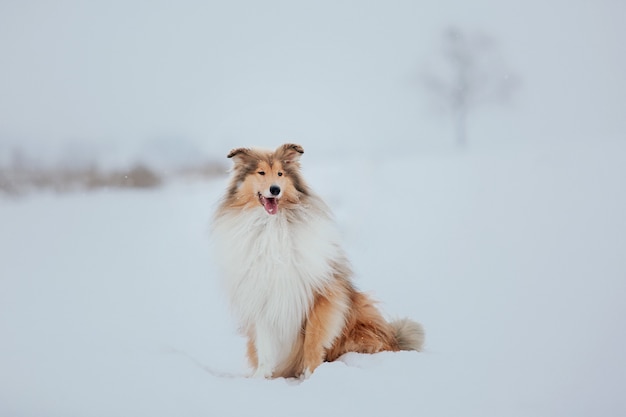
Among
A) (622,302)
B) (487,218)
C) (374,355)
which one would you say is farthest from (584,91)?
(374,355)

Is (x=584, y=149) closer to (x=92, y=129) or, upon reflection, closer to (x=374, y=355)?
(x=374, y=355)

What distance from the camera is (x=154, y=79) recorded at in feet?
9.32

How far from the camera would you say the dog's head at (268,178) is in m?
2.22

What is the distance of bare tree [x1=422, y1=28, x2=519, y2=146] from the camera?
271 centimetres

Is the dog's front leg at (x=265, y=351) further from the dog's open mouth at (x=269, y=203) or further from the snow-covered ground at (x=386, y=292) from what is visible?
the dog's open mouth at (x=269, y=203)

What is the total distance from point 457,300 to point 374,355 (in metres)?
0.59

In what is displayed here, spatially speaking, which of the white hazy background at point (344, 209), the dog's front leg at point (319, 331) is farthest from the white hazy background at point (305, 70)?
the dog's front leg at point (319, 331)

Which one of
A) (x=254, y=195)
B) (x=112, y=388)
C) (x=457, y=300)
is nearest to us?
(x=254, y=195)

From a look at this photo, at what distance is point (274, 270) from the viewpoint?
7.53ft

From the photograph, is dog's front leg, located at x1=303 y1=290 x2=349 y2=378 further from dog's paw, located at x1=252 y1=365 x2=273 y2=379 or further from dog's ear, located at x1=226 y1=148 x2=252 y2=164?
dog's ear, located at x1=226 y1=148 x2=252 y2=164

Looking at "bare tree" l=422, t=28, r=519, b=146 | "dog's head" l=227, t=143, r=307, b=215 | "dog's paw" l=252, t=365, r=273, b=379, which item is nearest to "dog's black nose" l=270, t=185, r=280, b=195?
"dog's head" l=227, t=143, r=307, b=215

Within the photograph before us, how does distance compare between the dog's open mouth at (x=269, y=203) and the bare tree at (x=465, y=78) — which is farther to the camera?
the bare tree at (x=465, y=78)

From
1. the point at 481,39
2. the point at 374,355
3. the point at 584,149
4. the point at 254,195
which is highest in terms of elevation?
the point at 481,39

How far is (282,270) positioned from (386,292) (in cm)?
61
